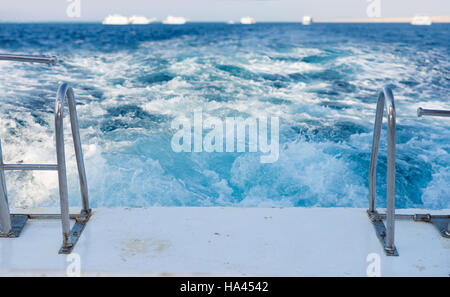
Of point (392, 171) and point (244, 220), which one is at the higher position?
point (392, 171)

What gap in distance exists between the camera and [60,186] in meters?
1.45

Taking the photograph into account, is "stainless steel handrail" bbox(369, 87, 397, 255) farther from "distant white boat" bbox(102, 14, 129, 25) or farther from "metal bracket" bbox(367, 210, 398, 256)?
"distant white boat" bbox(102, 14, 129, 25)

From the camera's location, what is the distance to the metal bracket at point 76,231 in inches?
60.6

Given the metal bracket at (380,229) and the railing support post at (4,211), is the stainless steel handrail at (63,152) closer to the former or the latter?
the railing support post at (4,211)

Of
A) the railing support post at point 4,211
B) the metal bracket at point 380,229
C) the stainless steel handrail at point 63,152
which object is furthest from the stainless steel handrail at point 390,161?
the railing support post at point 4,211

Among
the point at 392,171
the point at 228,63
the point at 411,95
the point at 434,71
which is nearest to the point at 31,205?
the point at 392,171

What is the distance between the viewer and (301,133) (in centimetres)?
486

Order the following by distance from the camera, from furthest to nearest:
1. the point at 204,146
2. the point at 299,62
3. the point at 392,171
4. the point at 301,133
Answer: the point at 299,62 < the point at 301,133 < the point at 204,146 < the point at 392,171

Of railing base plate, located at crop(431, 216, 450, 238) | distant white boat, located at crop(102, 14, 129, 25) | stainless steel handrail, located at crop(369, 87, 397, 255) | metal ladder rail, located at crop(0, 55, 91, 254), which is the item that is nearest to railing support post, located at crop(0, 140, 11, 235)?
metal ladder rail, located at crop(0, 55, 91, 254)

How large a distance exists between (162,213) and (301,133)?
3295mm

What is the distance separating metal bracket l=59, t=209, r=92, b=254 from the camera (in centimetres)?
154

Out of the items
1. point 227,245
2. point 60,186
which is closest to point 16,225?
point 60,186

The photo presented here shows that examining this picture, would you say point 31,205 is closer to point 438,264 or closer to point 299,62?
point 438,264

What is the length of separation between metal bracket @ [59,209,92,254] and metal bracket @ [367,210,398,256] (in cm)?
121
